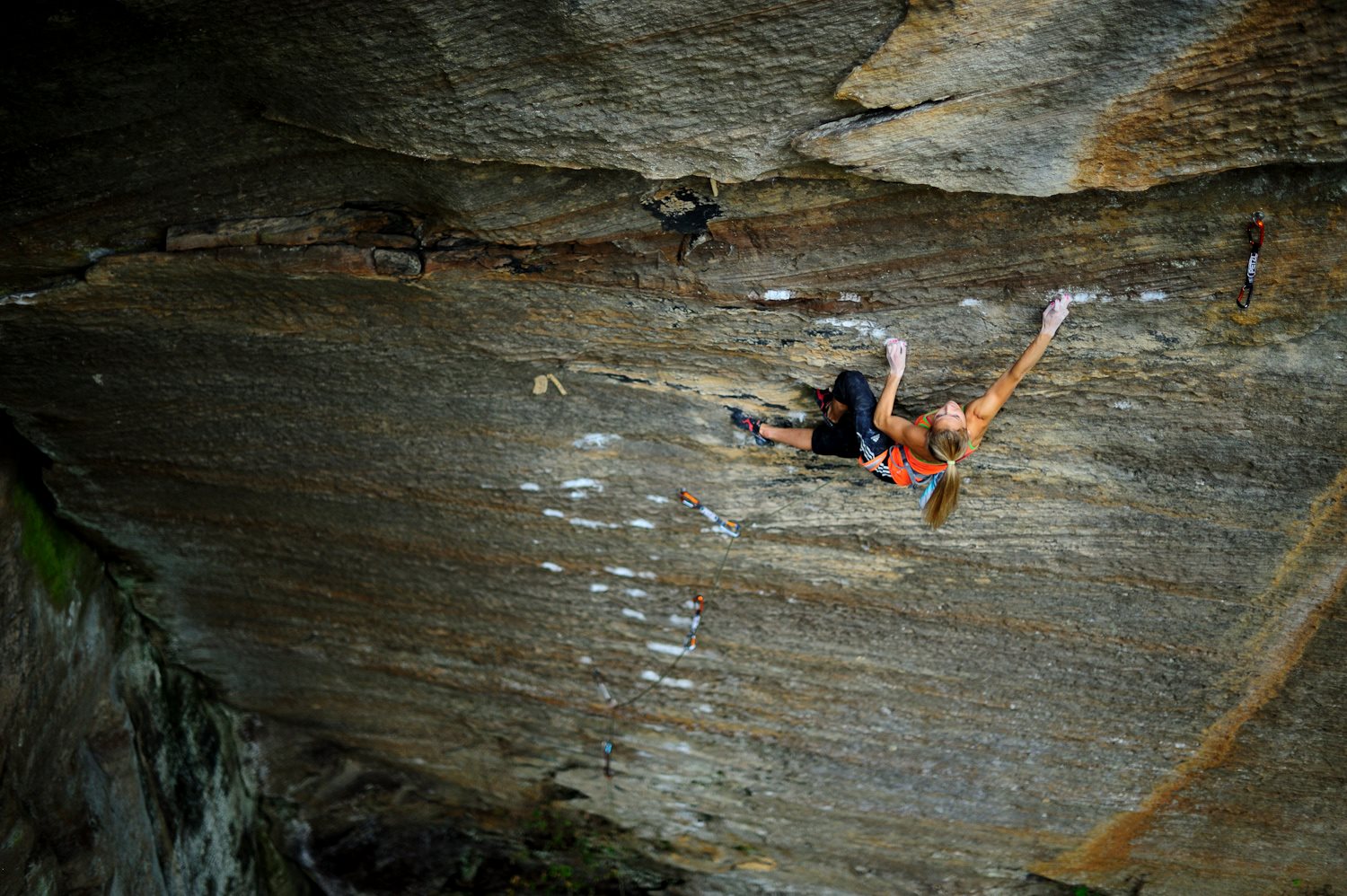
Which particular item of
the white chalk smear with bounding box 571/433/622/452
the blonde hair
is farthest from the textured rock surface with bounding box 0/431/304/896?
the blonde hair

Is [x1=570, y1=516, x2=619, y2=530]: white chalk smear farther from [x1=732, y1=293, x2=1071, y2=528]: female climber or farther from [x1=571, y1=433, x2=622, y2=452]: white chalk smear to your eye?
[x1=732, y1=293, x2=1071, y2=528]: female climber

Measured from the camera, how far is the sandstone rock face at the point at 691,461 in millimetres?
3422

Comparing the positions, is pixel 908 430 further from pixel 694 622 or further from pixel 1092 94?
pixel 694 622

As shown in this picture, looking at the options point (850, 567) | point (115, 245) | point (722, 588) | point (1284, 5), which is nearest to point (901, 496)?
point (850, 567)

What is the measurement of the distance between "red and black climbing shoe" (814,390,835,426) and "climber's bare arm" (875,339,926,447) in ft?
0.90

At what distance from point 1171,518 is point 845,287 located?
6.23ft

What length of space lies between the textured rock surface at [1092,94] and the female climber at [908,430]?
0.68 meters

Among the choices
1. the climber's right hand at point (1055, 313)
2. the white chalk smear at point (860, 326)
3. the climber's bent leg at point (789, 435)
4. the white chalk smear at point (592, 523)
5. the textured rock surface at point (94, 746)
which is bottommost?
the textured rock surface at point (94, 746)

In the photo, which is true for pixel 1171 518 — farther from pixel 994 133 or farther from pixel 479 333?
pixel 479 333

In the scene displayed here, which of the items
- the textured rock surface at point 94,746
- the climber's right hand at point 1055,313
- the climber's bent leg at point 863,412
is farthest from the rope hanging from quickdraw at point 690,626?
the textured rock surface at point 94,746

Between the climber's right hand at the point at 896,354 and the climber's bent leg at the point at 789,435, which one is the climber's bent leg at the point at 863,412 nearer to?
the climber's right hand at the point at 896,354

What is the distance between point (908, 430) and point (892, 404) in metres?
0.15

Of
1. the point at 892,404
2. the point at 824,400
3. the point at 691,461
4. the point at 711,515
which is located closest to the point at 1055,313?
the point at 892,404

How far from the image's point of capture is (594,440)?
4527 mm
